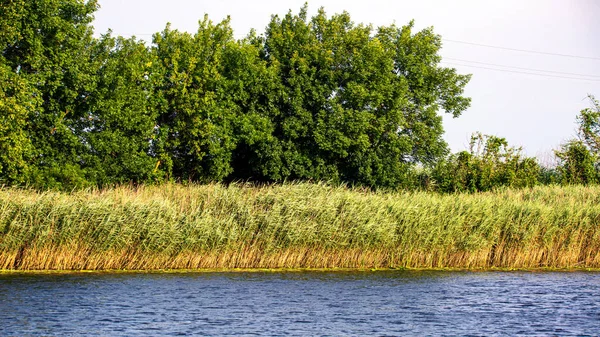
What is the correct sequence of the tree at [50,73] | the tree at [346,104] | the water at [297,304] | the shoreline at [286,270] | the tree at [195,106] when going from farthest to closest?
1. the tree at [346,104]
2. the tree at [195,106]
3. the tree at [50,73]
4. the shoreline at [286,270]
5. the water at [297,304]

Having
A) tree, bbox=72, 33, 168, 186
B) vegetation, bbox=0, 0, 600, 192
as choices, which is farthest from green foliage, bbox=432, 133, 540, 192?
tree, bbox=72, 33, 168, 186

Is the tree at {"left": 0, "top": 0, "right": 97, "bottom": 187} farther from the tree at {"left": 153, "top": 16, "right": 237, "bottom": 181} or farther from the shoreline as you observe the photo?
the shoreline

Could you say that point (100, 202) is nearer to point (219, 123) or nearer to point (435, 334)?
point (435, 334)

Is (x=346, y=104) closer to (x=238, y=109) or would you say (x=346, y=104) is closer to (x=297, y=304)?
(x=238, y=109)

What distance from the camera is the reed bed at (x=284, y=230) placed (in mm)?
27641

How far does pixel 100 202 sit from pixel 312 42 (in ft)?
106

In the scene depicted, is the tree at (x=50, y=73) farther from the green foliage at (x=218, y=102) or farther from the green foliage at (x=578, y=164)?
the green foliage at (x=578, y=164)

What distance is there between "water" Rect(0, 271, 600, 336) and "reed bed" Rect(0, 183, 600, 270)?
1.07 metres

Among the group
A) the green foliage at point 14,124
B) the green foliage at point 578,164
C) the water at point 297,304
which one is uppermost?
the green foliage at point 578,164

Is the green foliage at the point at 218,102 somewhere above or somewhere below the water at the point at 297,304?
above

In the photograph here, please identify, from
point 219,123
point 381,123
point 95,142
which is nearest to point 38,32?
point 95,142

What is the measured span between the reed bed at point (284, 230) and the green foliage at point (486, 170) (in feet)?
72.9

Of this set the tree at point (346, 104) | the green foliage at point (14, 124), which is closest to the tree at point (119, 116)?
the green foliage at point (14, 124)

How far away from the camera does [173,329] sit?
785 inches
